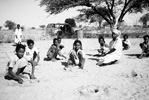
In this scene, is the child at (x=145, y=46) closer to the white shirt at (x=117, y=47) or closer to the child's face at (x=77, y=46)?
the white shirt at (x=117, y=47)

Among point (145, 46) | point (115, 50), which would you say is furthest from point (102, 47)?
point (145, 46)

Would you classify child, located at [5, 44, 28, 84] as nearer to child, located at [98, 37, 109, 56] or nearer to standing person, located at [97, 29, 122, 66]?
standing person, located at [97, 29, 122, 66]

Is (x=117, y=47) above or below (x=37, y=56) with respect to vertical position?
above

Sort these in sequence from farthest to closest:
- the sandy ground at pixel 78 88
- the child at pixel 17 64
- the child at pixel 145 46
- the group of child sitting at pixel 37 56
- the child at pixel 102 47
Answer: the child at pixel 102 47
the child at pixel 145 46
the group of child sitting at pixel 37 56
the child at pixel 17 64
the sandy ground at pixel 78 88

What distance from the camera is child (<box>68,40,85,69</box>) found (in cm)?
467

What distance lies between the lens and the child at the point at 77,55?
467cm

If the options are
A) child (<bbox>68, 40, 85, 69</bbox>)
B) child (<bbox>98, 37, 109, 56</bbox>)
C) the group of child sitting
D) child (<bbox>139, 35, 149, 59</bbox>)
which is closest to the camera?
the group of child sitting

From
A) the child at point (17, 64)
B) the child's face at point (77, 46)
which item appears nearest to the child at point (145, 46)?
the child's face at point (77, 46)

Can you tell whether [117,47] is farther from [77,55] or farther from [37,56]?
[37,56]

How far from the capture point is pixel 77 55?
190 inches

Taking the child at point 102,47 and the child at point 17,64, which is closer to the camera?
the child at point 17,64

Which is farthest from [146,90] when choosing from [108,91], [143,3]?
[143,3]

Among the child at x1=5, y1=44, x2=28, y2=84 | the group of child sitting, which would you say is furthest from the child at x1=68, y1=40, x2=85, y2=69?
the child at x1=5, y1=44, x2=28, y2=84

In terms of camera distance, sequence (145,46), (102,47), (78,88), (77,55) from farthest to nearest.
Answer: (102,47)
(145,46)
(77,55)
(78,88)
